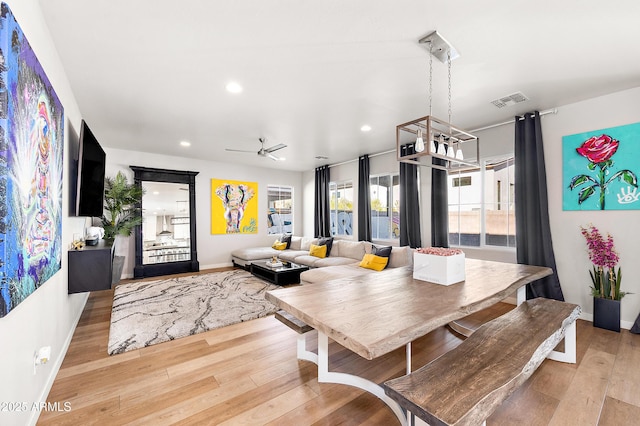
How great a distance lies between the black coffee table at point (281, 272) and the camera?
15.1ft

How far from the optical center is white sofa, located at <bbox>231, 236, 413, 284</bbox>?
4.07m

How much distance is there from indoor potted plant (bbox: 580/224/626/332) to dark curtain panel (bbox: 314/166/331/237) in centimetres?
464

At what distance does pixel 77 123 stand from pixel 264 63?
2.45 meters

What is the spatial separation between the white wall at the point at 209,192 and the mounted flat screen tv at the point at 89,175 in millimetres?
2550

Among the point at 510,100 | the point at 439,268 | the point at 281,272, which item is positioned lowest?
the point at 281,272

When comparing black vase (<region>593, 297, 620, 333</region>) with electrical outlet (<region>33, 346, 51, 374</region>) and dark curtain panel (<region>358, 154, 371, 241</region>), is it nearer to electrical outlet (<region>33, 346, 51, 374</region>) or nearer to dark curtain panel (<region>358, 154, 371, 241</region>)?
dark curtain panel (<region>358, 154, 371, 241</region>)

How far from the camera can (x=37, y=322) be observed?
Answer: 5.39 feet

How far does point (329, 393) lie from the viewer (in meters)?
1.88

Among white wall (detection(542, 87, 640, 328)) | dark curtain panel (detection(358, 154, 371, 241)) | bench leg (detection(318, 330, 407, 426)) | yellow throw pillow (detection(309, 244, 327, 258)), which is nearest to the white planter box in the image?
bench leg (detection(318, 330, 407, 426))

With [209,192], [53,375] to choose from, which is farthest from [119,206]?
[53,375]

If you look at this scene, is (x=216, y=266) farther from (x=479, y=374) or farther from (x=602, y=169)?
(x=602, y=169)

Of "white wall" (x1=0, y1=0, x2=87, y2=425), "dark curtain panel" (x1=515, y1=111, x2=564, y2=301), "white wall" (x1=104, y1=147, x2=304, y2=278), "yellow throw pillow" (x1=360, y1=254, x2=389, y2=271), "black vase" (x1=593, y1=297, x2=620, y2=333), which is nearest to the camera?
"white wall" (x1=0, y1=0, x2=87, y2=425)

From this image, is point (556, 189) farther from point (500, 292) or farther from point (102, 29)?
point (102, 29)

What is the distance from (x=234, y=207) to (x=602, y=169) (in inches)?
255
